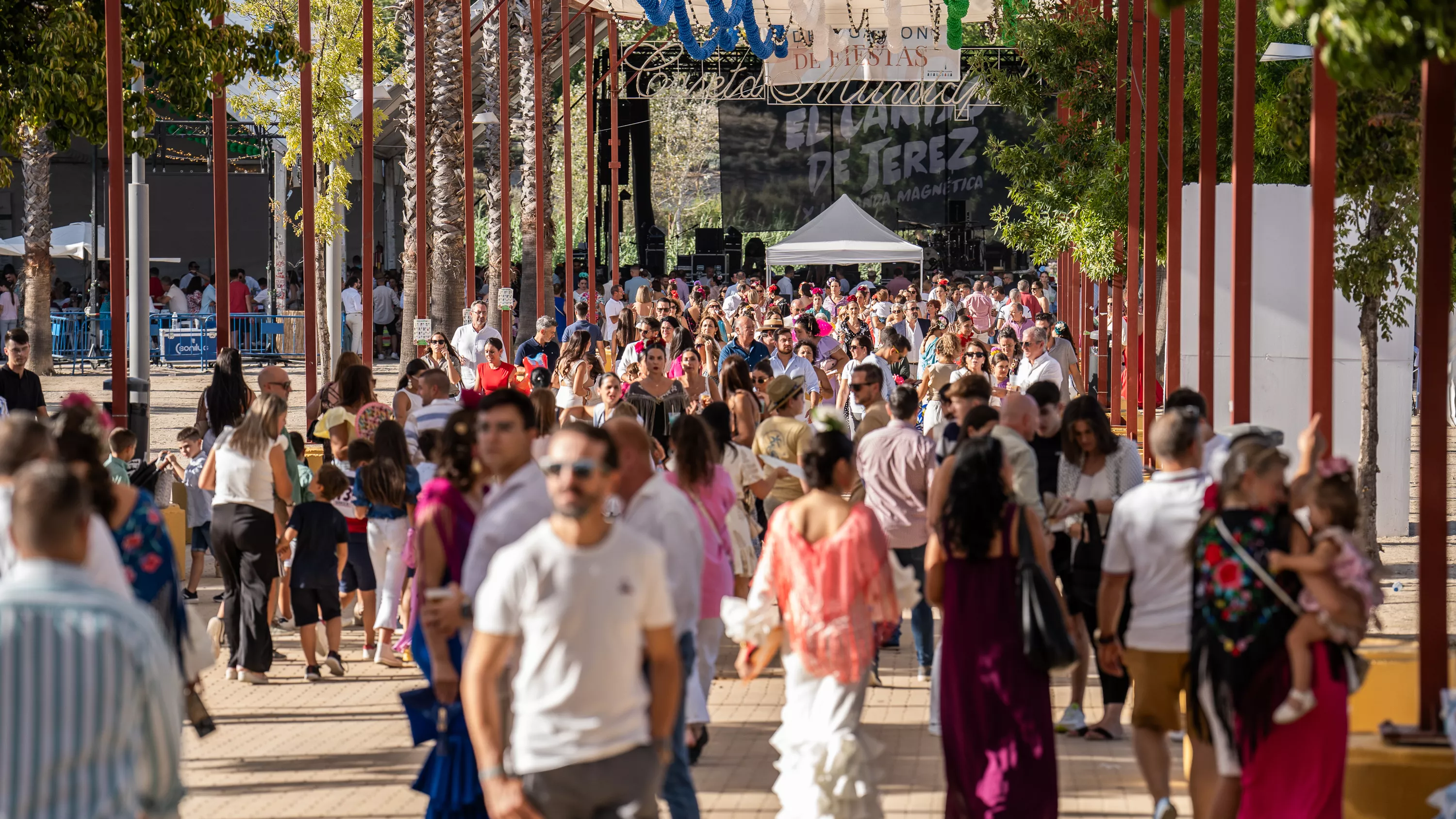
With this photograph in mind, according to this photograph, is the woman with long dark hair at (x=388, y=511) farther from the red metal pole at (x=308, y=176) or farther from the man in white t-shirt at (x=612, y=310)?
the man in white t-shirt at (x=612, y=310)

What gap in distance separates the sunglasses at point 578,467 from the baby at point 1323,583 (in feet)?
8.00

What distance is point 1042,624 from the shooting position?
6473mm

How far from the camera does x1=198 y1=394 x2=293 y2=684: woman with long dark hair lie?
33.5ft

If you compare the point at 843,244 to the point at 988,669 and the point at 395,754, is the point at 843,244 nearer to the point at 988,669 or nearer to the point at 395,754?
the point at 395,754

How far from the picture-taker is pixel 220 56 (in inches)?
614

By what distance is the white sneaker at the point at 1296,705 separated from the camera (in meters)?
6.07

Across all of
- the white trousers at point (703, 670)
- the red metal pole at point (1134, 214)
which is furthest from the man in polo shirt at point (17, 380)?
the red metal pole at point (1134, 214)

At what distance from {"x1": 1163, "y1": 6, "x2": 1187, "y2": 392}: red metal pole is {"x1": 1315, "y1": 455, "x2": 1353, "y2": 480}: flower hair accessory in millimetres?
9185

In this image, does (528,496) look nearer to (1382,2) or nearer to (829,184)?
(1382,2)

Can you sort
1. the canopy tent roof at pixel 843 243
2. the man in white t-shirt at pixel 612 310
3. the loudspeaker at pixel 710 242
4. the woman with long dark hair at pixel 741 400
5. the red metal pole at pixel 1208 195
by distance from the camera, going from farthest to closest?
the loudspeaker at pixel 710 242 → the canopy tent roof at pixel 843 243 → the man in white t-shirt at pixel 612 310 → the red metal pole at pixel 1208 195 → the woman with long dark hair at pixel 741 400

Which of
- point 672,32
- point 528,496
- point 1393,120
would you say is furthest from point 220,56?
point 672,32

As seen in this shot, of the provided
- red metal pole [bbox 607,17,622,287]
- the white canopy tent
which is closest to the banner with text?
red metal pole [bbox 607,17,622,287]

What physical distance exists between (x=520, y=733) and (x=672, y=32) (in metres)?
37.6

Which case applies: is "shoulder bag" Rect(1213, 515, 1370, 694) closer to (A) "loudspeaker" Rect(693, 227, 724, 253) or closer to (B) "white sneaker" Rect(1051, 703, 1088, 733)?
(B) "white sneaker" Rect(1051, 703, 1088, 733)
